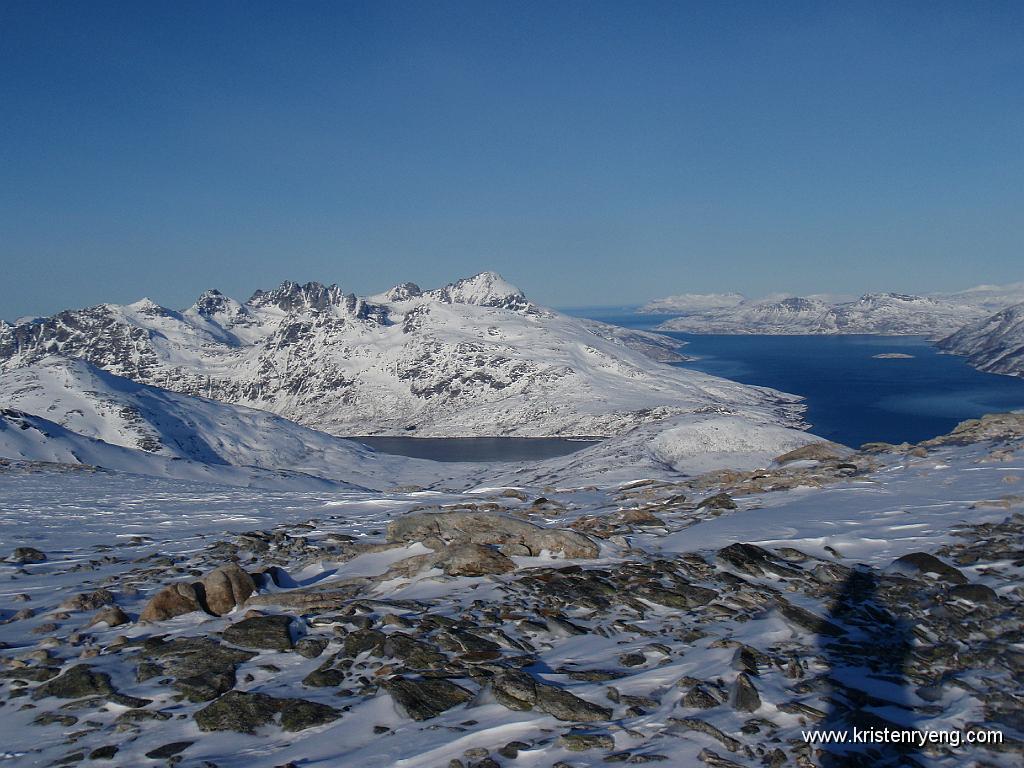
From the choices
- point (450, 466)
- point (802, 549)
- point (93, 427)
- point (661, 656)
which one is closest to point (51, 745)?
point (661, 656)

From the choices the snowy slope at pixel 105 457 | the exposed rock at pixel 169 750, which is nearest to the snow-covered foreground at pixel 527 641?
the exposed rock at pixel 169 750

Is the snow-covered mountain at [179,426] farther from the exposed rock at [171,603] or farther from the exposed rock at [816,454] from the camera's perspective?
the exposed rock at [171,603]

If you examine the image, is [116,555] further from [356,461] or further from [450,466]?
[356,461]

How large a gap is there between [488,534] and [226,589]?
5.91 metres

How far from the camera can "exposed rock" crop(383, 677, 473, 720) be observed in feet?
26.3

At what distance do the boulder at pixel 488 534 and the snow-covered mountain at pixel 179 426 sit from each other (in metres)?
124

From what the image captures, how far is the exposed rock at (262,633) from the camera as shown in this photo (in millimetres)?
10141

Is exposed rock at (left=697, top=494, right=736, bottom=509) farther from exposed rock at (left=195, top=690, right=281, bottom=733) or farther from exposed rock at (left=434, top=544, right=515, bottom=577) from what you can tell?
exposed rock at (left=195, top=690, right=281, bottom=733)

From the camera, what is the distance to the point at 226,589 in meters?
12.2

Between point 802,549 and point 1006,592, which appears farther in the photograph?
point 802,549

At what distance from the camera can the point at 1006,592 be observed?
11.8 m

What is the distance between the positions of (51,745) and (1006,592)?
47.1 feet

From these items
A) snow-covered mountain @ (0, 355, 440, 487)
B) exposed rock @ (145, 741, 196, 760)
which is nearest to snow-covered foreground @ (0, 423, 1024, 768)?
exposed rock @ (145, 741, 196, 760)

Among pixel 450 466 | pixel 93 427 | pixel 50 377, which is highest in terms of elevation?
pixel 50 377
